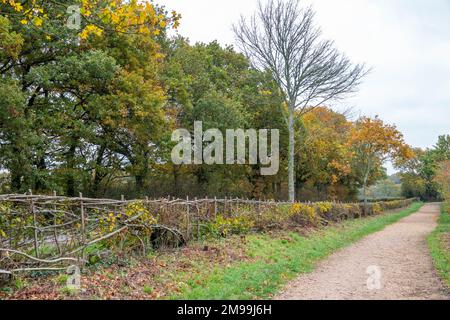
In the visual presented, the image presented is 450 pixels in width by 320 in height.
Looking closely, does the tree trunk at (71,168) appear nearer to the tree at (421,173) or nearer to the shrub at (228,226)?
the shrub at (228,226)

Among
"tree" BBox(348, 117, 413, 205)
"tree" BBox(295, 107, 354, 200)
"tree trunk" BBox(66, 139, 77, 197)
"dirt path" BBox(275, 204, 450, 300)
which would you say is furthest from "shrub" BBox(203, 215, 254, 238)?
"tree" BBox(348, 117, 413, 205)

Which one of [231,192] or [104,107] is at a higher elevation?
[104,107]

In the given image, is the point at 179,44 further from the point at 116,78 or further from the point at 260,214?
the point at 260,214

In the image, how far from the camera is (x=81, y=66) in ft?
55.8

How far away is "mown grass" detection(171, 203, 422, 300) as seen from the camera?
6859 millimetres

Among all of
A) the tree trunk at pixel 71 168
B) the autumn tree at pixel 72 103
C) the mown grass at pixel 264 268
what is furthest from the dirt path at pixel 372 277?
the tree trunk at pixel 71 168

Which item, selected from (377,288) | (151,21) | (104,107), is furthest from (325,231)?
(151,21)

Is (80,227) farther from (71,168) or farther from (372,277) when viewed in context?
(71,168)

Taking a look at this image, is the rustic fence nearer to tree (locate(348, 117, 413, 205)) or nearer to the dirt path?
the dirt path

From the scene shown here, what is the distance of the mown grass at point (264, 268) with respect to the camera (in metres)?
6.86

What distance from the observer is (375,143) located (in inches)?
1262

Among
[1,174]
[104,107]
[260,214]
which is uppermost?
[104,107]

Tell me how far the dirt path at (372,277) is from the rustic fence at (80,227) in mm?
3411
